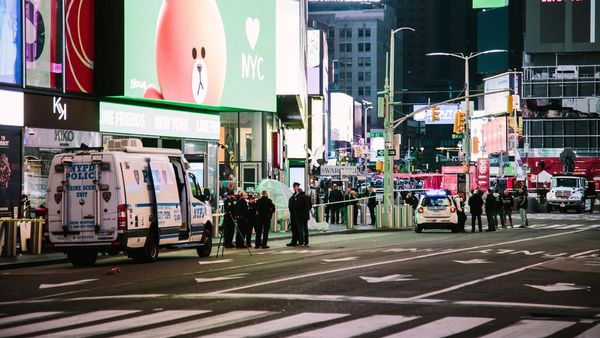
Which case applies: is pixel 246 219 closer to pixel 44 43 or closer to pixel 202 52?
pixel 44 43

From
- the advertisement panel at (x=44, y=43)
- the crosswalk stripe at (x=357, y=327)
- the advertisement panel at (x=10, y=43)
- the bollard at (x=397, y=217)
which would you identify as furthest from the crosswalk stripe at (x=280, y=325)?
the bollard at (x=397, y=217)

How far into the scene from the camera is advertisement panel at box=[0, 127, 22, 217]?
94.7 ft

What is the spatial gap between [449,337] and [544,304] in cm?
388

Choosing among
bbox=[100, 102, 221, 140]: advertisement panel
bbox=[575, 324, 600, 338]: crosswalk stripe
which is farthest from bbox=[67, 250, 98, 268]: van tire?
bbox=[575, 324, 600, 338]: crosswalk stripe

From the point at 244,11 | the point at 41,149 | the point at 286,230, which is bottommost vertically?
the point at 286,230

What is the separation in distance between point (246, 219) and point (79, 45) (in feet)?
28.7

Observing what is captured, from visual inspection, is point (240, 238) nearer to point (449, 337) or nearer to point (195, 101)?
point (195, 101)

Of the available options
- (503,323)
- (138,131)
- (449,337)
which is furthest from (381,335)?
(138,131)

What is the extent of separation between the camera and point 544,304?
46.9 feet

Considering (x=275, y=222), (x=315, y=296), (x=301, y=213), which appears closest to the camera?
(x=315, y=296)

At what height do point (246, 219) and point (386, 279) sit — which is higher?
point (246, 219)

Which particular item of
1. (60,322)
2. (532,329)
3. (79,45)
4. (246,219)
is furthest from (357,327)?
(79,45)

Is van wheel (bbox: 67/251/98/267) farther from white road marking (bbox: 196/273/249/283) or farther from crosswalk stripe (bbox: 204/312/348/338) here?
crosswalk stripe (bbox: 204/312/348/338)

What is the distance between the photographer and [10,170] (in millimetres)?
29156
